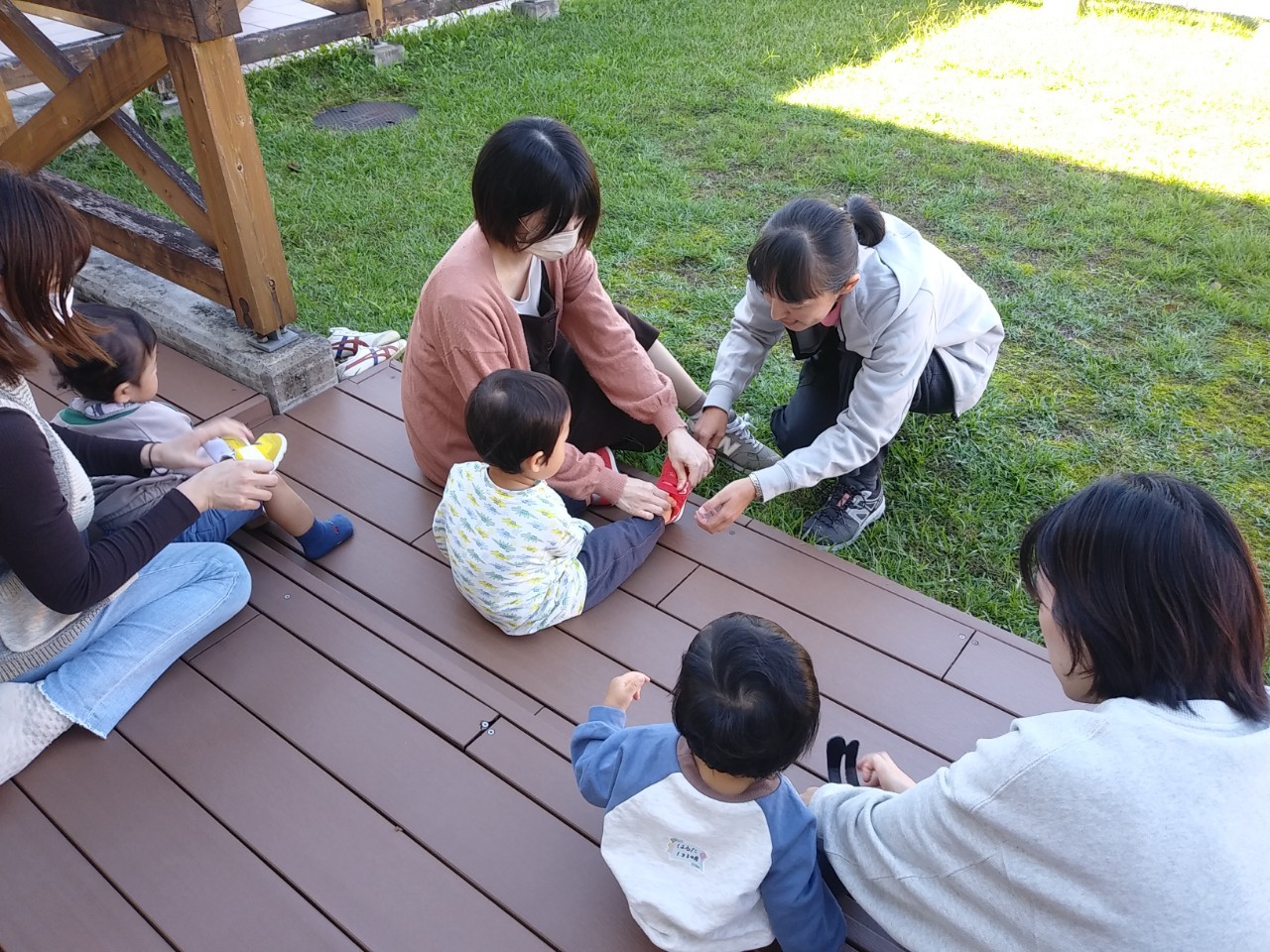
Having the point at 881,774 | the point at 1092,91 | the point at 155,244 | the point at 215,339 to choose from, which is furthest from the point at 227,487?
the point at 1092,91

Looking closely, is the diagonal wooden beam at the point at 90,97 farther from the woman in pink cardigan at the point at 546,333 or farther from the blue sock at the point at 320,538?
the blue sock at the point at 320,538

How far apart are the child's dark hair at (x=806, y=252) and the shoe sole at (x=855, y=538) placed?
685 mm

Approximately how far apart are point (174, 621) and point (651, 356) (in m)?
1.37

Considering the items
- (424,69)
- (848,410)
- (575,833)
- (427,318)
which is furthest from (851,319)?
(424,69)

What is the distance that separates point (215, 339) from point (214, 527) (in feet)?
2.72

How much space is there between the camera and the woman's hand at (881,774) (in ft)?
5.12

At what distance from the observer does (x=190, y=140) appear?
228cm

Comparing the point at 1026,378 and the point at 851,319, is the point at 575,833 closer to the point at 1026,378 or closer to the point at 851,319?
the point at 851,319

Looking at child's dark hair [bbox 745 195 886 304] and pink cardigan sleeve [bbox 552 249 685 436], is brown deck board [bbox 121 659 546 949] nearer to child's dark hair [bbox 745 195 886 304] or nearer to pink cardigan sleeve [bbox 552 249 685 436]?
pink cardigan sleeve [bbox 552 249 685 436]

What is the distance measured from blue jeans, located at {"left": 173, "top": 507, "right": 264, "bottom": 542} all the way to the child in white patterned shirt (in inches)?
19.6

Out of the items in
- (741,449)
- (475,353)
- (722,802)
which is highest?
(475,353)

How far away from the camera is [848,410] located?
226 cm

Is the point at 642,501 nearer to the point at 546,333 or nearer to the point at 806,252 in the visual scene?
the point at 546,333

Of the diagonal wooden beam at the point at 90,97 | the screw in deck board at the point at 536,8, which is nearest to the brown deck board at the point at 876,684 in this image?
the diagonal wooden beam at the point at 90,97
